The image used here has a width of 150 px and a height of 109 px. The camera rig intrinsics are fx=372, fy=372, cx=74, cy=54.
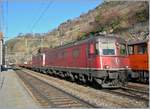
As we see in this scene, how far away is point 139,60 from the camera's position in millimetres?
24594

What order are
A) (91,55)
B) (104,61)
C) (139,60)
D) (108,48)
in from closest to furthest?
(104,61)
(108,48)
(91,55)
(139,60)

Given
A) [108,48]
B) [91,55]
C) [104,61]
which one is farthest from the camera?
[91,55]

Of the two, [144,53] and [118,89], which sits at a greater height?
[144,53]

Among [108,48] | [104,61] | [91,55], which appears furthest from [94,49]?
[104,61]

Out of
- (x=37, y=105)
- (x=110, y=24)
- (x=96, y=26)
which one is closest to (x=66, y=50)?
(x=37, y=105)

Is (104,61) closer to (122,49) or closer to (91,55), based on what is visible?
(91,55)

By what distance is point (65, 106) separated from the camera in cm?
1422

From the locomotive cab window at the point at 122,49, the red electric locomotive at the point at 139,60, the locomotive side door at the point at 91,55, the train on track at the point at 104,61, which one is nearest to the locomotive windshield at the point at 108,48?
the train on track at the point at 104,61

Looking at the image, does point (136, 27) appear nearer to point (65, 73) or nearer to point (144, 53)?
point (65, 73)

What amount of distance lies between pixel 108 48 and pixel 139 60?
390 cm

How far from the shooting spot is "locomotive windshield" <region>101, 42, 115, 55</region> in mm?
21328

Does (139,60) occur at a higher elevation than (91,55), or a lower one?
lower

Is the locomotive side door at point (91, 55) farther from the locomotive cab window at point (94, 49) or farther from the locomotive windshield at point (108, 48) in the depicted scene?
the locomotive windshield at point (108, 48)

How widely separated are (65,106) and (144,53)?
1123cm
